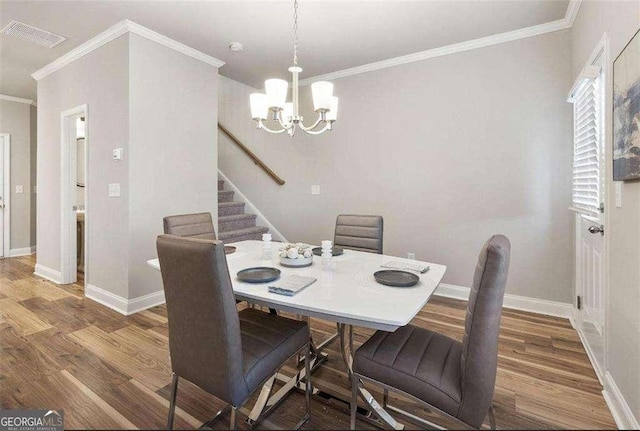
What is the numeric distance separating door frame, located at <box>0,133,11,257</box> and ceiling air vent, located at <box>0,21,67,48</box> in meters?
2.83

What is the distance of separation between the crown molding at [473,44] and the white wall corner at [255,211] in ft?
6.51

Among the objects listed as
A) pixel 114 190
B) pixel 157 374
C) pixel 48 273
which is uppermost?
pixel 114 190

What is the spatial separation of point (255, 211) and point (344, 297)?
3.42 metres

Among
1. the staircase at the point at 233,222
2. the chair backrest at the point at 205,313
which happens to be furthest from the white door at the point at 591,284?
the staircase at the point at 233,222

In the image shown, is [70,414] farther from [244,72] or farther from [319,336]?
[244,72]

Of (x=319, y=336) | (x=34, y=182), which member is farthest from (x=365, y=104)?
(x=34, y=182)

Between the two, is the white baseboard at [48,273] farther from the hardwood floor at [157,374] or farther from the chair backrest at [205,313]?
the chair backrest at [205,313]

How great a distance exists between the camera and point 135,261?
281cm

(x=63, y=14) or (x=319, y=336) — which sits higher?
(x=63, y=14)

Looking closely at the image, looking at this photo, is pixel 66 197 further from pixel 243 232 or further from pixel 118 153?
pixel 243 232

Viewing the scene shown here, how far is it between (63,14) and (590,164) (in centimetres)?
419

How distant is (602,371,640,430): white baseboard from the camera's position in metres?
1.36

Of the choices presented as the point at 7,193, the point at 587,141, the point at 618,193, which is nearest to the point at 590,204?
the point at 587,141

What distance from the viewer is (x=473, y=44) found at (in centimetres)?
299
